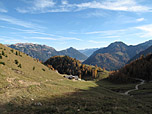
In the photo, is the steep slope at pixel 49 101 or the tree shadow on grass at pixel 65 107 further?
the steep slope at pixel 49 101

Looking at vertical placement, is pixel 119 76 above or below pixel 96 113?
below

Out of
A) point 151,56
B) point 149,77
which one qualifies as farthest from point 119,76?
point 151,56

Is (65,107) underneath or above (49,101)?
above

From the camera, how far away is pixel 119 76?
564 ft

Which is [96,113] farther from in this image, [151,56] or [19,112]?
[151,56]

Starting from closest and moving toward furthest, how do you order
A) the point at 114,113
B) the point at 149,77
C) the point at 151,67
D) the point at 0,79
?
the point at 114,113 → the point at 0,79 → the point at 149,77 → the point at 151,67

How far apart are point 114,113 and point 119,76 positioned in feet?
553

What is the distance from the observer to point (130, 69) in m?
187

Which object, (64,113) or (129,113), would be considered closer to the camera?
(64,113)

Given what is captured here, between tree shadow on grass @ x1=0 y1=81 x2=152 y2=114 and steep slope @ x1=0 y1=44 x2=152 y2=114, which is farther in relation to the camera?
steep slope @ x1=0 y1=44 x2=152 y2=114

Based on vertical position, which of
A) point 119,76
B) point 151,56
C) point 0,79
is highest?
point 151,56

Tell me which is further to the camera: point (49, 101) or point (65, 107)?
point (49, 101)

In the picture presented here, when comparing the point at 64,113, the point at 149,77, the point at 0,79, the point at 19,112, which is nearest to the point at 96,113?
the point at 64,113

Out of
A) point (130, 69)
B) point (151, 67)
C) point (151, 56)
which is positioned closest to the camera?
point (151, 67)
